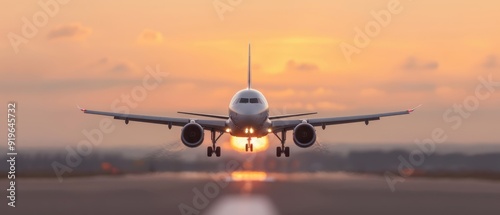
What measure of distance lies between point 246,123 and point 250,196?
52.0 ft

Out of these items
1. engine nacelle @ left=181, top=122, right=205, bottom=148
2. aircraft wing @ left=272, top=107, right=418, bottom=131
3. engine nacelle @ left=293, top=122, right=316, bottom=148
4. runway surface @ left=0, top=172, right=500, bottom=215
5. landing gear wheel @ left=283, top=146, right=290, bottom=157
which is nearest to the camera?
runway surface @ left=0, top=172, right=500, bottom=215

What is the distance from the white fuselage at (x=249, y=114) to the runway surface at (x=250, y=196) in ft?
13.2

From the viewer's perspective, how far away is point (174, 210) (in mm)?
51438

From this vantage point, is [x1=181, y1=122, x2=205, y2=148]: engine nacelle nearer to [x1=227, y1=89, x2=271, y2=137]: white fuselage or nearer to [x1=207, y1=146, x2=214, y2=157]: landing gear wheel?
[x1=207, y1=146, x2=214, y2=157]: landing gear wheel

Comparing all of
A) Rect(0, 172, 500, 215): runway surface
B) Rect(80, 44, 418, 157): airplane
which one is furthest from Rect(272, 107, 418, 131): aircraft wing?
Rect(0, 172, 500, 215): runway surface

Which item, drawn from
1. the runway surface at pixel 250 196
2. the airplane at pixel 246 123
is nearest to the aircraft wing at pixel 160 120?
the airplane at pixel 246 123

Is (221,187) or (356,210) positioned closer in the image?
(356,210)

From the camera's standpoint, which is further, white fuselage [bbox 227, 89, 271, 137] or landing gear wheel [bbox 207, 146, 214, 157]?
landing gear wheel [bbox 207, 146, 214, 157]

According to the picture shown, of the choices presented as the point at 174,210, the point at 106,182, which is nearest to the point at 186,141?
the point at 106,182

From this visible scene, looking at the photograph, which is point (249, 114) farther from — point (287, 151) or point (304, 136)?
point (287, 151)

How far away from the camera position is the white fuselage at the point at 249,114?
73000mm

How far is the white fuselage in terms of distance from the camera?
73.0 metres

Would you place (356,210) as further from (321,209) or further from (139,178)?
(139,178)

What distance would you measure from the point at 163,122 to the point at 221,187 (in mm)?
19752
